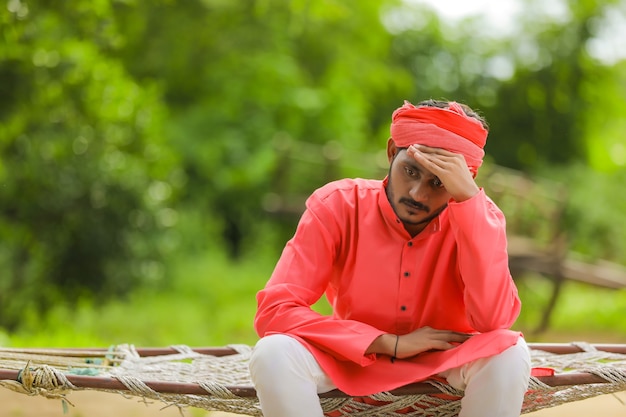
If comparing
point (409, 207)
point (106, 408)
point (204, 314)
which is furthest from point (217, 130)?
point (409, 207)

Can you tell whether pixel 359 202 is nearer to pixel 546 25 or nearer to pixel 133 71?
pixel 133 71

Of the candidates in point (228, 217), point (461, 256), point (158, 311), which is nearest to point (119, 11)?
point (158, 311)

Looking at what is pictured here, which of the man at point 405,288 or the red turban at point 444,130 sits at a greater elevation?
the red turban at point 444,130

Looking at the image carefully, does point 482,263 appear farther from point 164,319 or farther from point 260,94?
point 260,94

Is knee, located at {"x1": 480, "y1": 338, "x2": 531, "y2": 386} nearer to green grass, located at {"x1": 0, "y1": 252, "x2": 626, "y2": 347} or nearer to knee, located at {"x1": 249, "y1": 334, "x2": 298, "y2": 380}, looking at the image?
knee, located at {"x1": 249, "y1": 334, "x2": 298, "y2": 380}

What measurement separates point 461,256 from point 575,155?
35.1 feet

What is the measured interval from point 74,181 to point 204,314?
174cm

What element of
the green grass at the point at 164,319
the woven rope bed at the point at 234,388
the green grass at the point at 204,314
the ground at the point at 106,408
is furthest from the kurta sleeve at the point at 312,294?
the green grass at the point at 164,319

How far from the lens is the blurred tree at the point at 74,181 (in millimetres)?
6168

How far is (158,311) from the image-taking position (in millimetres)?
7332

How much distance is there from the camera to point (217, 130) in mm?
10117

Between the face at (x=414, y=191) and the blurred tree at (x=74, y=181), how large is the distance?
13.4ft

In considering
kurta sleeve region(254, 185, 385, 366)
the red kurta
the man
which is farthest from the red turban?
kurta sleeve region(254, 185, 385, 366)

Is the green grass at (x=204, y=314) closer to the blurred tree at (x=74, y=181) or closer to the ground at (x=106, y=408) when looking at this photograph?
the blurred tree at (x=74, y=181)
